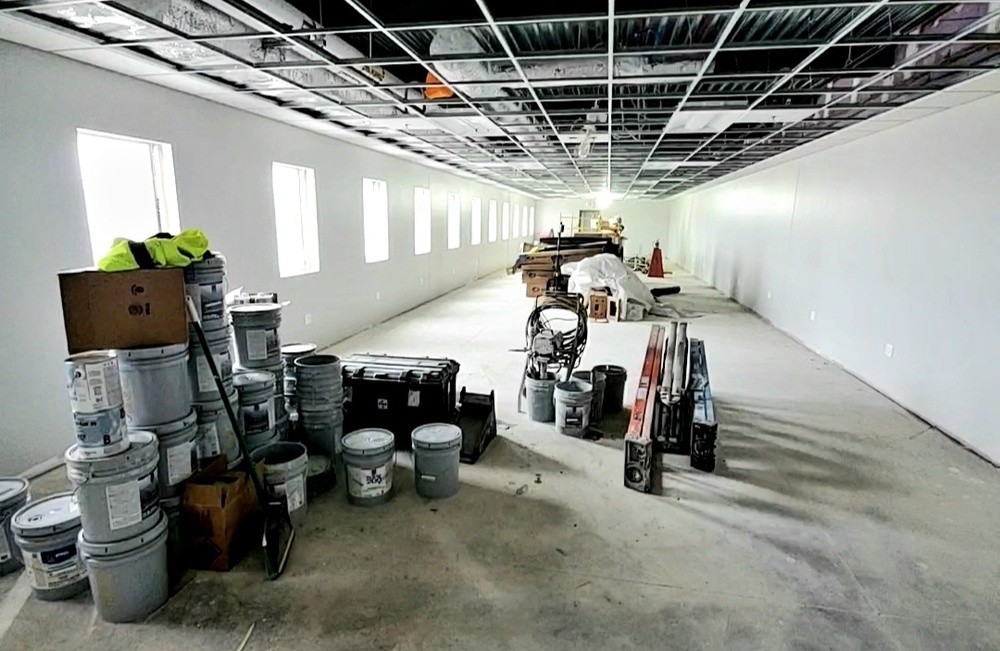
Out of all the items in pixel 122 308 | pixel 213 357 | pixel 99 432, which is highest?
pixel 122 308

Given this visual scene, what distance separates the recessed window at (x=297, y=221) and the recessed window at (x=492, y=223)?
8173 millimetres

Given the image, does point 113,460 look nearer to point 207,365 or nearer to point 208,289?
point 207,365

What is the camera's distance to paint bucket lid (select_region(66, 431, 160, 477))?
6.11 feet

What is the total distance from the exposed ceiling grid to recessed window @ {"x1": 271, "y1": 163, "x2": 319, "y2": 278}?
677mm

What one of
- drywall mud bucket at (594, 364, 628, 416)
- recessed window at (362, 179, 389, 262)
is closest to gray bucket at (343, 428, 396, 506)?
drywall mud bucket at (594, 364, 628, 416)

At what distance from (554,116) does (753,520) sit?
3.61 meters

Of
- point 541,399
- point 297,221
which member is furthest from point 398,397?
point 297,221

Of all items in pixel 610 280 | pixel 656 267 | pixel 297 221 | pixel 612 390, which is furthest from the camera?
pixel 656 267

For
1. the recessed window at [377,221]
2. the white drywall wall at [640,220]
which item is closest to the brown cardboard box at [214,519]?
the recessed window at [377,221]

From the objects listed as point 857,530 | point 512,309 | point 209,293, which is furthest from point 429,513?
point 512,309

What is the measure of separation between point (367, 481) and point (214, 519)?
733mm

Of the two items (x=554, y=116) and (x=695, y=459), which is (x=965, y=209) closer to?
(x=695, y=459)

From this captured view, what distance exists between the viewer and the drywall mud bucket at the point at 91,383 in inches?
72.0

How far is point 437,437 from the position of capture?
114 inches
